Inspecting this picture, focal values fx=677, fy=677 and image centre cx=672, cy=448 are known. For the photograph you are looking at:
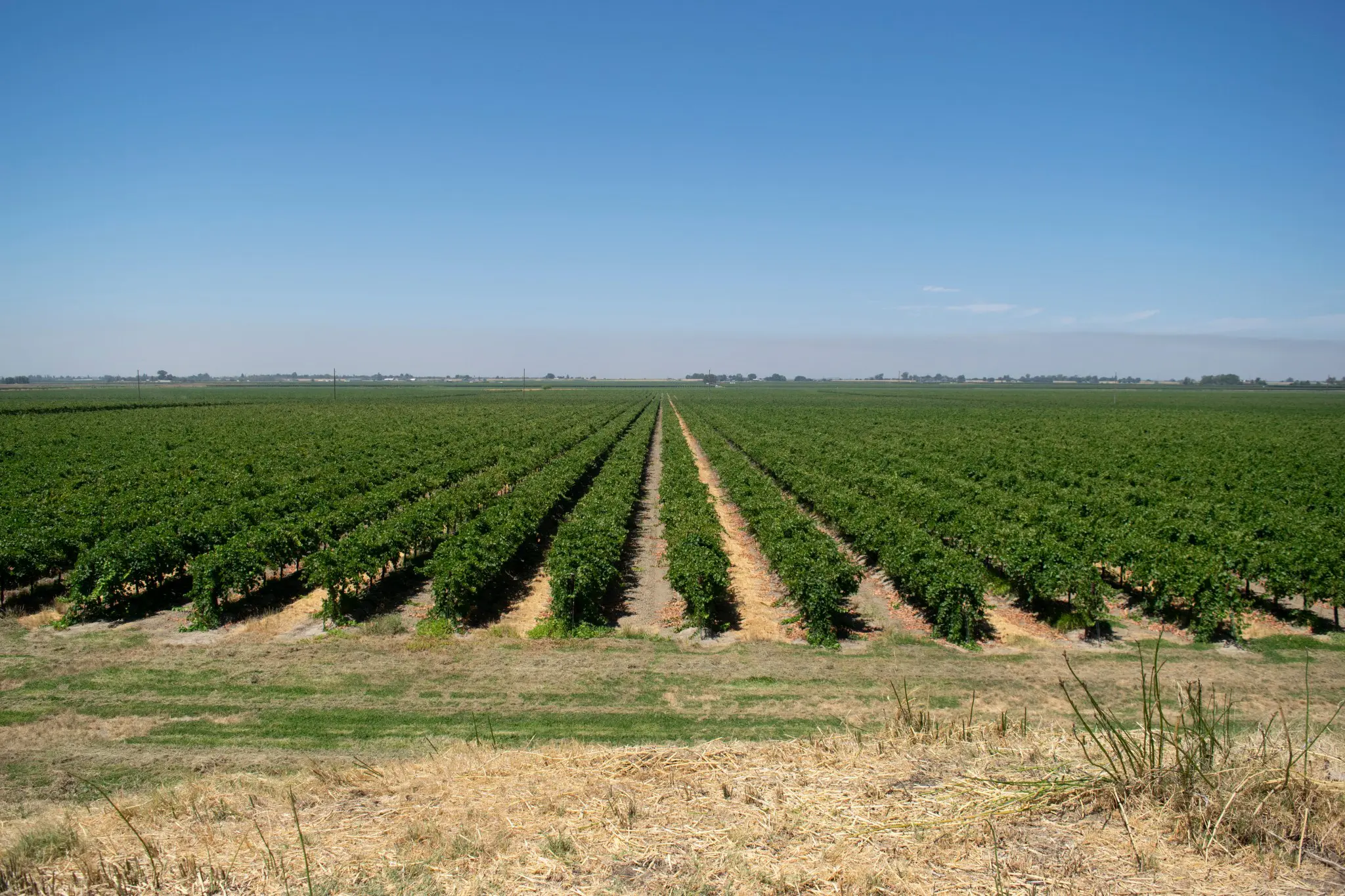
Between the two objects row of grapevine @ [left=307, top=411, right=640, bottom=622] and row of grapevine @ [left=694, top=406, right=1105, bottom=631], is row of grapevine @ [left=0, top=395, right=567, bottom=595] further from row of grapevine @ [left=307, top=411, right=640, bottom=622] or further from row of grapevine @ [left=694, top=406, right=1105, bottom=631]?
row of grapevine @ [left=694, top=406, right=1105, bottom=631]

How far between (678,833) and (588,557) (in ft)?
36.1

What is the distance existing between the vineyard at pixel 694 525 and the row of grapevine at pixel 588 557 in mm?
83

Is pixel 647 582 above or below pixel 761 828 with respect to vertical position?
below

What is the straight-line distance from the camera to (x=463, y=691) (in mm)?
12109

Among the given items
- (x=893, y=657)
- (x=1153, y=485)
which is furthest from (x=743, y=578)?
(x=1153, y=485)

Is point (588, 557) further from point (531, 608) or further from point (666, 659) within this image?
point (666, 659)

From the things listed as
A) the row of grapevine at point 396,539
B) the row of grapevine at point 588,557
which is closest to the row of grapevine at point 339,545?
the row of grapevine at point 396,539

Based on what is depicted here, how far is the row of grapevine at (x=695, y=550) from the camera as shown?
15453 mm

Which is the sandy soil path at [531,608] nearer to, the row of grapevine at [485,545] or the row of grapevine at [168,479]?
the row of grapevine at [485,545]

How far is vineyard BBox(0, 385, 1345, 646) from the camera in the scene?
610 inches

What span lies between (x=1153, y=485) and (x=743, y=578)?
Result: 72.0 feet

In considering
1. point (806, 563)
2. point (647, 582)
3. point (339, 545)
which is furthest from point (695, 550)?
point (339, 545)

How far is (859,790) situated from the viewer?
5.91 m

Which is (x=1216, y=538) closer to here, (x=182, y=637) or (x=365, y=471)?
(x=182, y=637)
